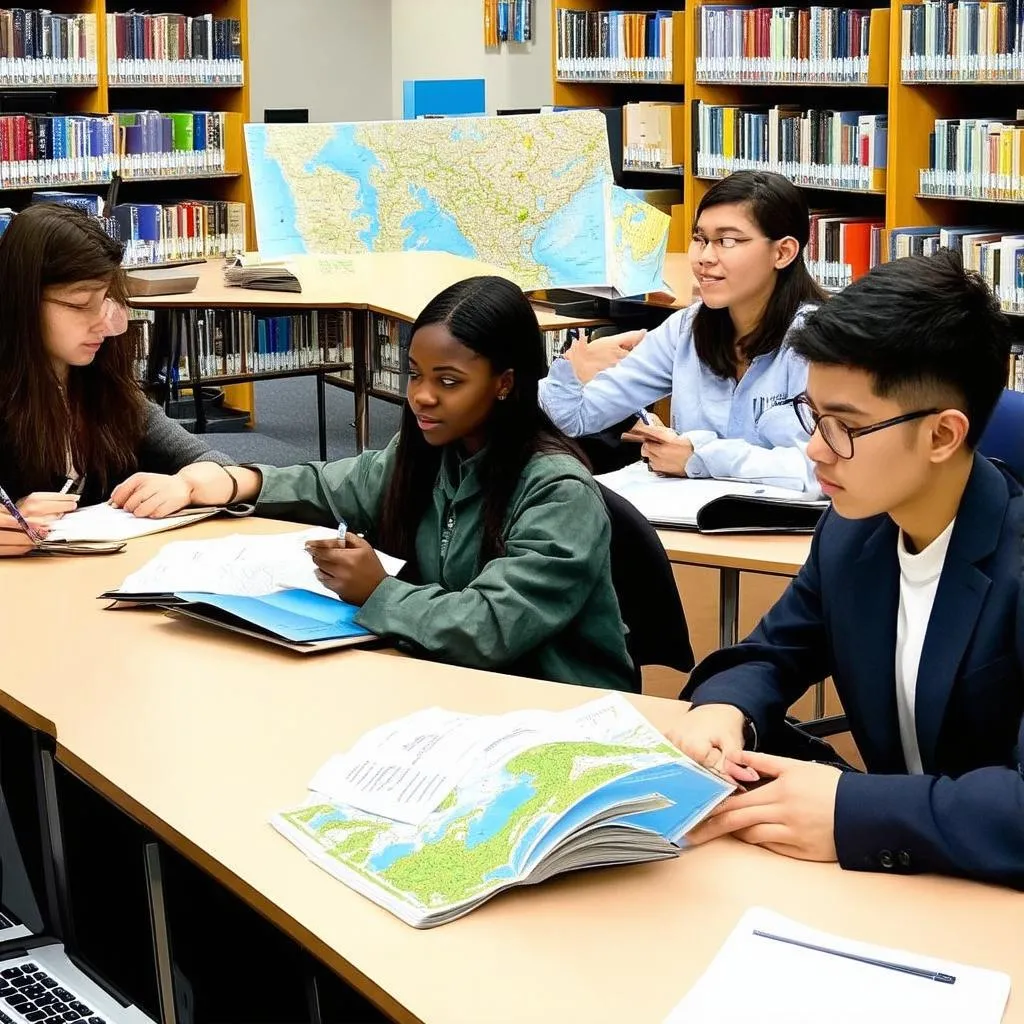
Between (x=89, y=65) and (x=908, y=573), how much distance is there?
5.30 metres

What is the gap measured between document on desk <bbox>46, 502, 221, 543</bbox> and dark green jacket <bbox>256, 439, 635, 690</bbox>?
48 cm

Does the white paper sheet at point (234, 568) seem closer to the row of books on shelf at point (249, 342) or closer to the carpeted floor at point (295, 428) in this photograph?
the carpeted floor at point (295, 428)

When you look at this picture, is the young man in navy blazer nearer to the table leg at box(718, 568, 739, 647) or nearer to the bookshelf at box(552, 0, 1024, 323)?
the table leg at box(718, 568, 739, 647)

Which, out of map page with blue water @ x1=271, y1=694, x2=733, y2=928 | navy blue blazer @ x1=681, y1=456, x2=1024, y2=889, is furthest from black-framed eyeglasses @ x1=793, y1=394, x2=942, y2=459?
map page with blue water @ x1=271, y1=694, x2=733, y2=928

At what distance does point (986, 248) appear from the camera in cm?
490

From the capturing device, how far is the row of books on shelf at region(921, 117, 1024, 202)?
4.81 metres

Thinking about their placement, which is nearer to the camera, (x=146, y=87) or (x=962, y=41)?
(x=962, y=41)

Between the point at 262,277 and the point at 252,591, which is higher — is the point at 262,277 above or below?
above

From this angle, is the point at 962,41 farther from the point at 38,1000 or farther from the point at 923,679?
the point at 38,1000

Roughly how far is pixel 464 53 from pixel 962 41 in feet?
14.5

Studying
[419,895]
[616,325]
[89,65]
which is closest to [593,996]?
[419,895]

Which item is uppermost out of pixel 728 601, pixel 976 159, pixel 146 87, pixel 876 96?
pixel 146 87

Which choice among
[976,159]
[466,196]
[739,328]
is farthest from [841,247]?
[739,328]

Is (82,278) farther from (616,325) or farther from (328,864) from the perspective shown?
(616,325)
